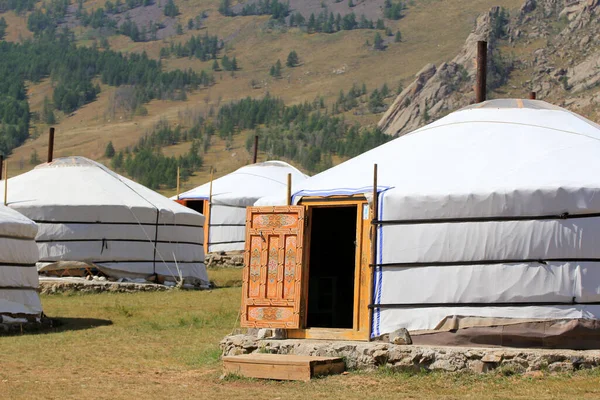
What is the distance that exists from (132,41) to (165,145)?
2089 inches

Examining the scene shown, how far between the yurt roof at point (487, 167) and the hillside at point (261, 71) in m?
34.0

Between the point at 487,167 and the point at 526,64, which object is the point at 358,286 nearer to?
the point at 487,167

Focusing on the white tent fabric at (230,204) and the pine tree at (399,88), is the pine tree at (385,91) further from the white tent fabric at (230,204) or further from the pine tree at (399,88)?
the white tent fabric at (230,204)

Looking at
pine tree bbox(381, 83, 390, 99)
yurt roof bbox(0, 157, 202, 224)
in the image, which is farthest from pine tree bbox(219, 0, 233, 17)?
yurt roof bbox(0, 157, 202, 224)

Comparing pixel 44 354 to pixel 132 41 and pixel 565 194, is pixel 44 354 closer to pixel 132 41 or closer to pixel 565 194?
pixel 565 194

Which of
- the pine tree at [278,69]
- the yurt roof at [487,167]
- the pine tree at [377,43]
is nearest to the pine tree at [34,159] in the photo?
the pine tree at [278,69]

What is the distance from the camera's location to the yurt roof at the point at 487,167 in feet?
30.5

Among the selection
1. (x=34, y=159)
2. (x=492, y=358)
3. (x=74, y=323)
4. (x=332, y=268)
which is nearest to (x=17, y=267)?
(x=74, y=323)

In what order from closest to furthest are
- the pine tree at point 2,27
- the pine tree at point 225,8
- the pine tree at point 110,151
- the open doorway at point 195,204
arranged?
the open doorway at point 195,204
the pine tree at point 110,151
the pine tree at point 225,8
the pine tree at point 2,27

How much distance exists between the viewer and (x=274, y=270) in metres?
10.2

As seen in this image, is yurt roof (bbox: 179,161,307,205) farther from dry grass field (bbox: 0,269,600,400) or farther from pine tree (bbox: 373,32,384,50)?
pine tree (bbox: 373,32,384,50)

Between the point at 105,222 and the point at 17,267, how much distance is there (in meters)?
4.76

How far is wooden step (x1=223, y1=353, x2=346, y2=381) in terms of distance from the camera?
8.90m

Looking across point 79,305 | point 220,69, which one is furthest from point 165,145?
point 79,305
